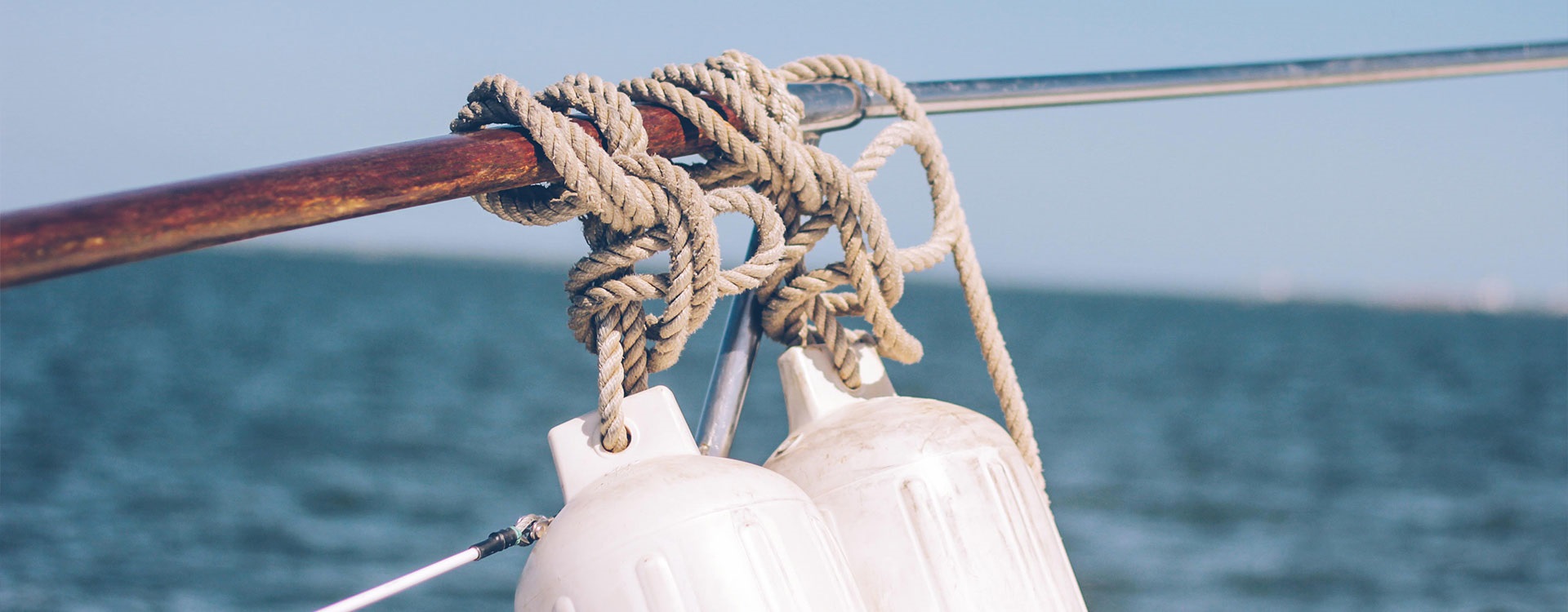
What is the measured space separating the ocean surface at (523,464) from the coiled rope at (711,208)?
8.82 m

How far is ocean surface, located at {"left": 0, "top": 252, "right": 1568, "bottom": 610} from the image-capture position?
416 inches

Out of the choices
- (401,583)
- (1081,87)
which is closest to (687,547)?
(401,583)

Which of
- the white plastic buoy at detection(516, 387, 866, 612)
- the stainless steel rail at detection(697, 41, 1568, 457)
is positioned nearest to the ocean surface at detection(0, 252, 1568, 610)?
the stainless steel rail at detection(697, 41, 1568, 457)

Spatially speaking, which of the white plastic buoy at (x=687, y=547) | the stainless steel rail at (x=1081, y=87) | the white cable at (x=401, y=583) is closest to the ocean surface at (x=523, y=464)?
the stainless steel rail at (x=1081, y=87)

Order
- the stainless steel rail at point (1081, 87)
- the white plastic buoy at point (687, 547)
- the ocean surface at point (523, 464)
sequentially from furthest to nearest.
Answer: the ocean surface at point (523, 464) < the stainless steel rail at point (1081, 87) < the white plastic buoy at point (687, 547)

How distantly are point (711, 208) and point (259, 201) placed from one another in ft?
1.50

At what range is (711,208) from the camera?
1.15 m

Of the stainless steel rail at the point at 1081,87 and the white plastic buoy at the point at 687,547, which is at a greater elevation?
the stainless steel rail at the point at 1081,87

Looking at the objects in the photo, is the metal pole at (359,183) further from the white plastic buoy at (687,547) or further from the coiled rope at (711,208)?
the white plastic buoy at (687,547)

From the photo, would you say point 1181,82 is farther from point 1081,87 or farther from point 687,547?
point 687,547

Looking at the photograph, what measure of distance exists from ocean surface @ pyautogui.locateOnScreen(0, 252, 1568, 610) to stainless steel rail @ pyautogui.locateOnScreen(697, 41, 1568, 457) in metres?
8.75

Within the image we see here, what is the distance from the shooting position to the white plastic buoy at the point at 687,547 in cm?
94

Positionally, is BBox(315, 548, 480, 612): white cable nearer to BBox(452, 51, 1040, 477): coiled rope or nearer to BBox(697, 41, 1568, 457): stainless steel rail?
BBox(452, 51, 1040, 477): coiled rope

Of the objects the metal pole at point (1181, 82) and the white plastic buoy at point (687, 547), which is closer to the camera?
the white plastic buoy at point (687, 547)
